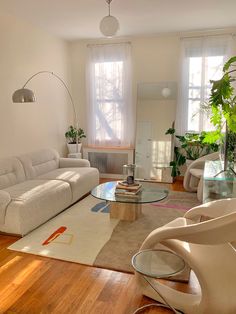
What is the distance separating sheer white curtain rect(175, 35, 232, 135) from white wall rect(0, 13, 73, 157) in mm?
2273

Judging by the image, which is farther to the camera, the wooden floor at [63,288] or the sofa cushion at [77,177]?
the sofa cushion at [77,177]

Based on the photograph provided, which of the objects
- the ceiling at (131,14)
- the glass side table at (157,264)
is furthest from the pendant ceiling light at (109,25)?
the glass side table at (157,264)

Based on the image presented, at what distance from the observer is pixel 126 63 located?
530 cm

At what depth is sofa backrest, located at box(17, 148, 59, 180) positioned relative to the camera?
→ 408cm

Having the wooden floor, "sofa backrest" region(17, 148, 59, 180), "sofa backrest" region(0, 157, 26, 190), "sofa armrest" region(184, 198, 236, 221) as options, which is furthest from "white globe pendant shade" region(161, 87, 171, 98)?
the wooden floor

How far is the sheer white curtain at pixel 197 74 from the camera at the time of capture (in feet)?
16.0

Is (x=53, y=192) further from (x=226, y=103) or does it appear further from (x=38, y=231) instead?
(x=226, y=103)

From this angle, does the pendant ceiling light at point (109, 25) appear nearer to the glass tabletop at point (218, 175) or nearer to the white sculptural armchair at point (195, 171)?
the glass tabletop at point (218, 175)

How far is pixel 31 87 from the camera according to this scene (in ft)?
14.9

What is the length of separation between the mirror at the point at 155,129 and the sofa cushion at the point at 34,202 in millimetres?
2059

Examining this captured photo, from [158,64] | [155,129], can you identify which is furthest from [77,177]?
[158,64]

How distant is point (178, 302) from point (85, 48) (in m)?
4.97

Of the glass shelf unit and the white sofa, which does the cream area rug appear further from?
the glass shelf unit

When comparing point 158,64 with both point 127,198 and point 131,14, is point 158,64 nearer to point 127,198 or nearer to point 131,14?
point 131,14
